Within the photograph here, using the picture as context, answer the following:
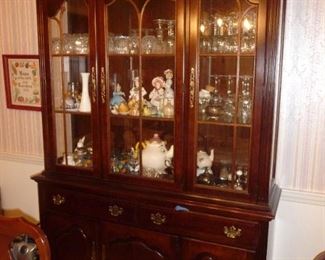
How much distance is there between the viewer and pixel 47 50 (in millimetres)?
1920

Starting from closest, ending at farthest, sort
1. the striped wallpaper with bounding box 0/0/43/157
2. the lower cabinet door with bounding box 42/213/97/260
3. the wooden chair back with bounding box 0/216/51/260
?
the wooden chair back with bounding box 0/216/51/260 < the lower cabinet door with bounding box 42/213/97/260 < the striped wallpaper with bounding box 0/0/43/157

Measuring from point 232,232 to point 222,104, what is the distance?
0.61 meters

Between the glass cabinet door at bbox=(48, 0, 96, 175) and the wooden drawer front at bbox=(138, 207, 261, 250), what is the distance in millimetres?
455

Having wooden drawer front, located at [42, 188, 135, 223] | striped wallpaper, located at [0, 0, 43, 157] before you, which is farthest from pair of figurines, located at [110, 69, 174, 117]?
striped wallpaper, located at [0, 0, 43, 157]

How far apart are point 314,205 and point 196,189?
69 centimetres

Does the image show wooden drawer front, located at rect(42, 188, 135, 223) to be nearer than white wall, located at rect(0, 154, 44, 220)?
Yes

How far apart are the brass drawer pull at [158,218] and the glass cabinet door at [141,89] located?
187 millimetres

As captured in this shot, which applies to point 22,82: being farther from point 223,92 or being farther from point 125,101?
point 223,92

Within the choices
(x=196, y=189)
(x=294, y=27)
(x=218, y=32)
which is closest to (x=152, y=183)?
(x=196, y=189)

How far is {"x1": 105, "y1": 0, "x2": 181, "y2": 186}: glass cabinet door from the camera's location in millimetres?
1713

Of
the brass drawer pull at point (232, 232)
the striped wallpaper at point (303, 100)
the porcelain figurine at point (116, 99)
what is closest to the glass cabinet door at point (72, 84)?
the porcelain figurine at point (116, 99)

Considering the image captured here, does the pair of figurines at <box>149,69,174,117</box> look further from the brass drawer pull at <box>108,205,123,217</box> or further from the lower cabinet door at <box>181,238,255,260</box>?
the lower cabinet door at <box>181,238,255,260</box>

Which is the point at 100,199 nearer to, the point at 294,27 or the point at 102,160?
the point at 102,160

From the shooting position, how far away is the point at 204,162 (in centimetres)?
173
